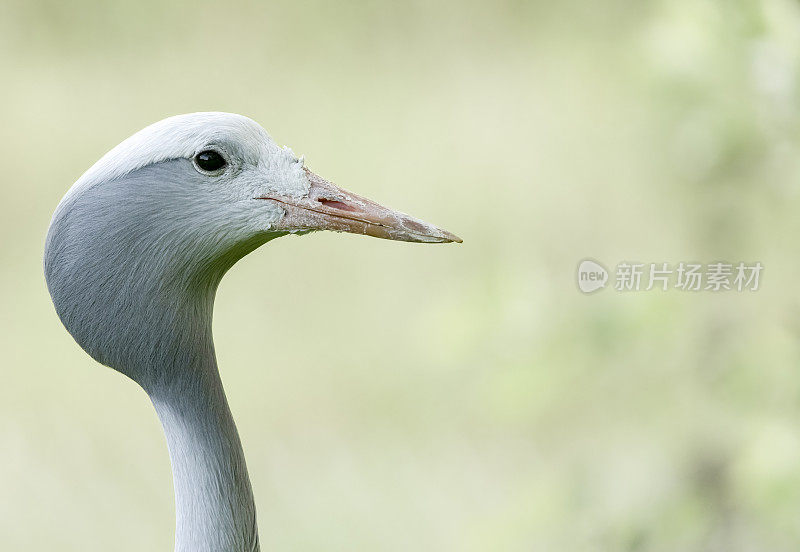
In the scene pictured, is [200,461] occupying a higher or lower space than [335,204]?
lower

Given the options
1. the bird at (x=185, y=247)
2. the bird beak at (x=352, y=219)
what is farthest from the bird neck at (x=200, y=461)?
the bird beak at (x=352, y=219)

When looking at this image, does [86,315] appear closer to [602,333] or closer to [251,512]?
[251,512]

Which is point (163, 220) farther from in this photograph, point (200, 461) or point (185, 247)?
point (200, 461)

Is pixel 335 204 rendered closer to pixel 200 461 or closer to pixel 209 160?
pixel 209 160

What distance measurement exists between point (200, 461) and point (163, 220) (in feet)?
0.60

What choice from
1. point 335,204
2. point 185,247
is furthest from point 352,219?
point 185,247

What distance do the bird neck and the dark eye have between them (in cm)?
14

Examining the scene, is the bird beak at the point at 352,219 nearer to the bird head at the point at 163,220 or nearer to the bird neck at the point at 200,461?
the bird head at the point at 163,220

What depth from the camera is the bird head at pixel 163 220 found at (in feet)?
1.91

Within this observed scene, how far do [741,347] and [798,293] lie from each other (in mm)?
179

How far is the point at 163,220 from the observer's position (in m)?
0.59

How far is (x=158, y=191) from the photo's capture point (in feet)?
1.93

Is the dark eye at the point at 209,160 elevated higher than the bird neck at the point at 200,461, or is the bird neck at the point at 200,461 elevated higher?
the dark eye at the point at 209,160

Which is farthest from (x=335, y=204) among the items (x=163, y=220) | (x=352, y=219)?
(x=163, y=220)
